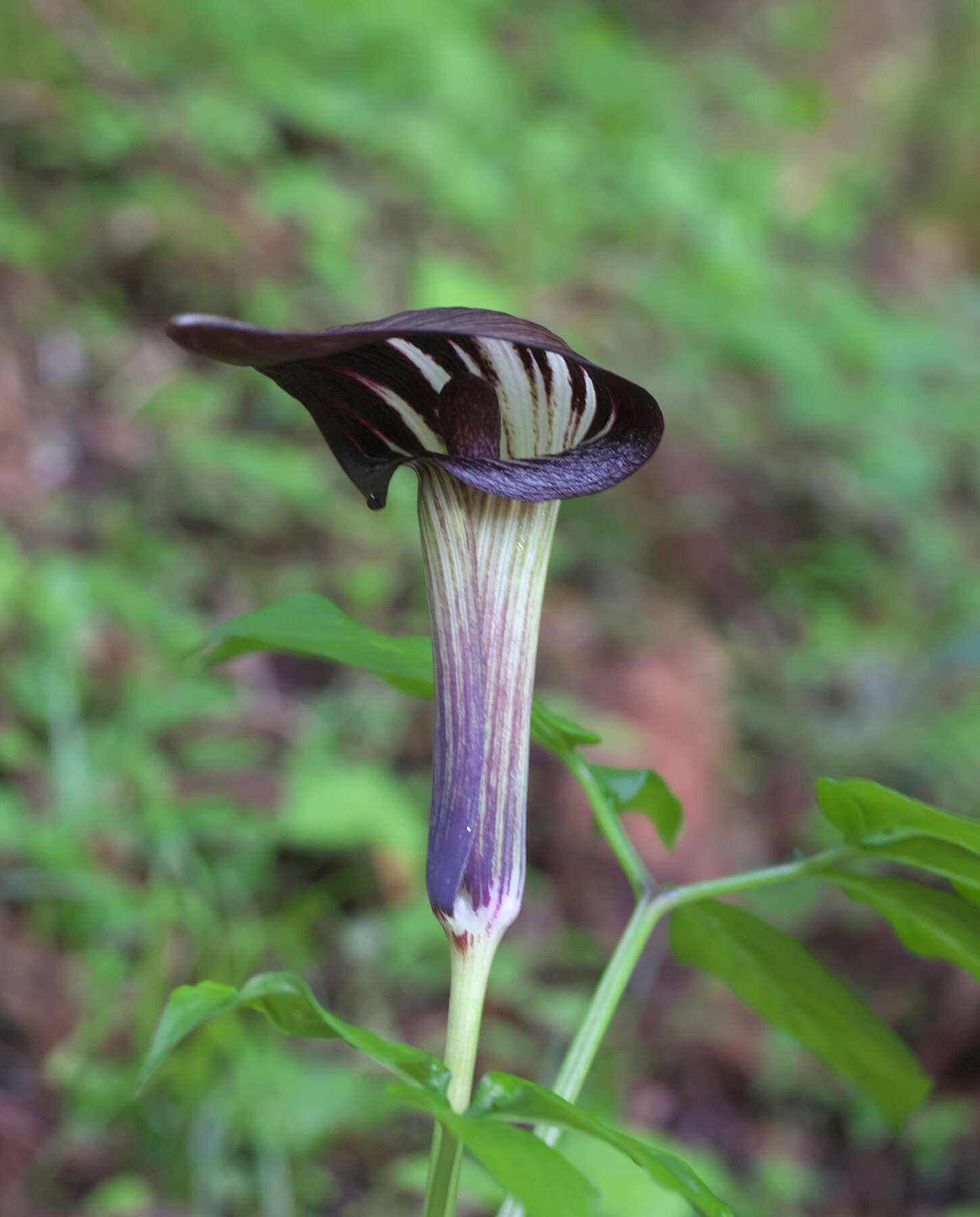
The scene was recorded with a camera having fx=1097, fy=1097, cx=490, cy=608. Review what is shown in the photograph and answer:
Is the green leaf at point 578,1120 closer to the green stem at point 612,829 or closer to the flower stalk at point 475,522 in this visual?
the flower stalk at point 475,522

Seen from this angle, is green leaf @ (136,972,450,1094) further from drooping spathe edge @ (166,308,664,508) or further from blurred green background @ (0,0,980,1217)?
blurred green background @ (0,0,980,1217)

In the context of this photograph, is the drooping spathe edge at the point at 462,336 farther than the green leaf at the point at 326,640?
No

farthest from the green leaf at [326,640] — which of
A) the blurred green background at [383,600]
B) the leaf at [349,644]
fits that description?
the blurred green background at [383,600]

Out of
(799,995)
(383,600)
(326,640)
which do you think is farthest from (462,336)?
(383,600)

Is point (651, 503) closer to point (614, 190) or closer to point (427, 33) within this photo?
point (614, 190)

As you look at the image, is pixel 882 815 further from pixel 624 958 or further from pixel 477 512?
pixel 477 512

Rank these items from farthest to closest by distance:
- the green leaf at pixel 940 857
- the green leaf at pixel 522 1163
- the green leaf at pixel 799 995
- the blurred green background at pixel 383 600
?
the blurred green background at pixel 383 600 < the green leaf at pixel 799 995 < the green leaf at pixel 940 857 < the green leaf at pixel 522 1163

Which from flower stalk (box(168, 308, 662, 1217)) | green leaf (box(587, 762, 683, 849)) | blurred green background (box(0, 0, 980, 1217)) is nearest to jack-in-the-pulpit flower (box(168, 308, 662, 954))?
flower stalk (box(168, 308, 662, 1217))
